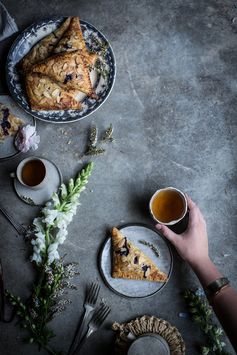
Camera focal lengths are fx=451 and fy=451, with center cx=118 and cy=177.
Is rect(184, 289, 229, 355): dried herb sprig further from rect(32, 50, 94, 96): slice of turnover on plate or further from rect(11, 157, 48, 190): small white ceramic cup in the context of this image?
rect(32, 50, 94, 96): slice of turnover on plate

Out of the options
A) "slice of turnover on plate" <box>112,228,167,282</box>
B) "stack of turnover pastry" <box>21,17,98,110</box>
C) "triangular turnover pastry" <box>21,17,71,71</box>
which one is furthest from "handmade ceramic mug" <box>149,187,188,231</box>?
"triangular turnover pastry" <box>21,17,71,71</box>

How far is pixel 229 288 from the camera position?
2186 millimetres

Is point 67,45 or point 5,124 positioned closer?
point 67,45

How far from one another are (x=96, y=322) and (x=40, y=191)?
2.48 feet

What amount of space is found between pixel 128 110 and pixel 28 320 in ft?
4.06

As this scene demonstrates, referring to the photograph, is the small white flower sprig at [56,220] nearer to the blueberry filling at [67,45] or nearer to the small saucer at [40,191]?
the small saucer at [40,191]

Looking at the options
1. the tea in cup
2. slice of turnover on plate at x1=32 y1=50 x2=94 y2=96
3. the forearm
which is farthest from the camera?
the tea in cup

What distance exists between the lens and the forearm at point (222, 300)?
2021 millimetres

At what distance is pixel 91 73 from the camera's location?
2381mm

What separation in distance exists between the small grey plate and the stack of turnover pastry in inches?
28.4

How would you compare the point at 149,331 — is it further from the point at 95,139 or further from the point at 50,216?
the point at 95,139

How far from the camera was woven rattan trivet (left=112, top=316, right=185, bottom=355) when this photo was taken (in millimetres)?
2328

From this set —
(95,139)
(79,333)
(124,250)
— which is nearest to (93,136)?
(95,139)

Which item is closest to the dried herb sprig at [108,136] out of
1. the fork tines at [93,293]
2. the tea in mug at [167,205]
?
the tea in mug at [167,205]
